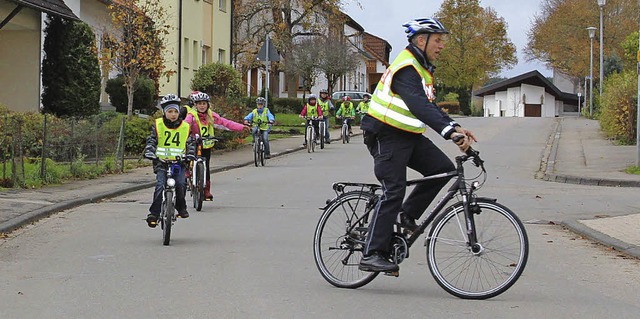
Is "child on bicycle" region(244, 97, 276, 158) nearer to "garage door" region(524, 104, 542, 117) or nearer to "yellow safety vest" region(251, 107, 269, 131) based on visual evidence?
"yellow safety vest" region(251, 107, 269, 131)

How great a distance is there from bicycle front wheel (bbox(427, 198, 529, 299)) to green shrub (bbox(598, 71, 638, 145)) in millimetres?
23587

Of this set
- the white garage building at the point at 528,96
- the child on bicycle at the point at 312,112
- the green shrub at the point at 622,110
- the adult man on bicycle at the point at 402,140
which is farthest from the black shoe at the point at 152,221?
the white garage building at the point at 528,96

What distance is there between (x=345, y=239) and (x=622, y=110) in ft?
80.9

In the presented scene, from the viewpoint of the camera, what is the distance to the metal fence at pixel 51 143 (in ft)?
51.8

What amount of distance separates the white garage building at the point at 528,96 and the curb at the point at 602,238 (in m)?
80.6

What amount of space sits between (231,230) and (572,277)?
4.53 metres

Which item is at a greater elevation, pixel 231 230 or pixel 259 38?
pixel 259 38

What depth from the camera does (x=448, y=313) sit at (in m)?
6.92

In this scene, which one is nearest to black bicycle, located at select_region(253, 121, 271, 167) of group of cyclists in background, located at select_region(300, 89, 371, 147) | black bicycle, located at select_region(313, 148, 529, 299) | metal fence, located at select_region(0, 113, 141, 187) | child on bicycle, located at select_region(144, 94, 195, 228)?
metal fence, located at select_region(0, 113, 141, 187)

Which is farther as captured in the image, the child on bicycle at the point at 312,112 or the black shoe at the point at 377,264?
the child on bicycle at the point at 312,112

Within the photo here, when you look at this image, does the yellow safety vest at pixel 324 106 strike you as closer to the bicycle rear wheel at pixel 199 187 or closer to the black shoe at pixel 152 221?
the bicycle rear wheel at pixel 199 187

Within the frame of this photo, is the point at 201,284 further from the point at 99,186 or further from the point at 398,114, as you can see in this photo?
the point at 99,186

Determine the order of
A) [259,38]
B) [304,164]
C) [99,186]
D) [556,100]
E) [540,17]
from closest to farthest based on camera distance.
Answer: [99,186] < [304,164] < [259,38] < [540,17] < [556,100]

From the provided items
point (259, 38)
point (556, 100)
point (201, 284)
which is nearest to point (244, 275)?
point (201, 284)
